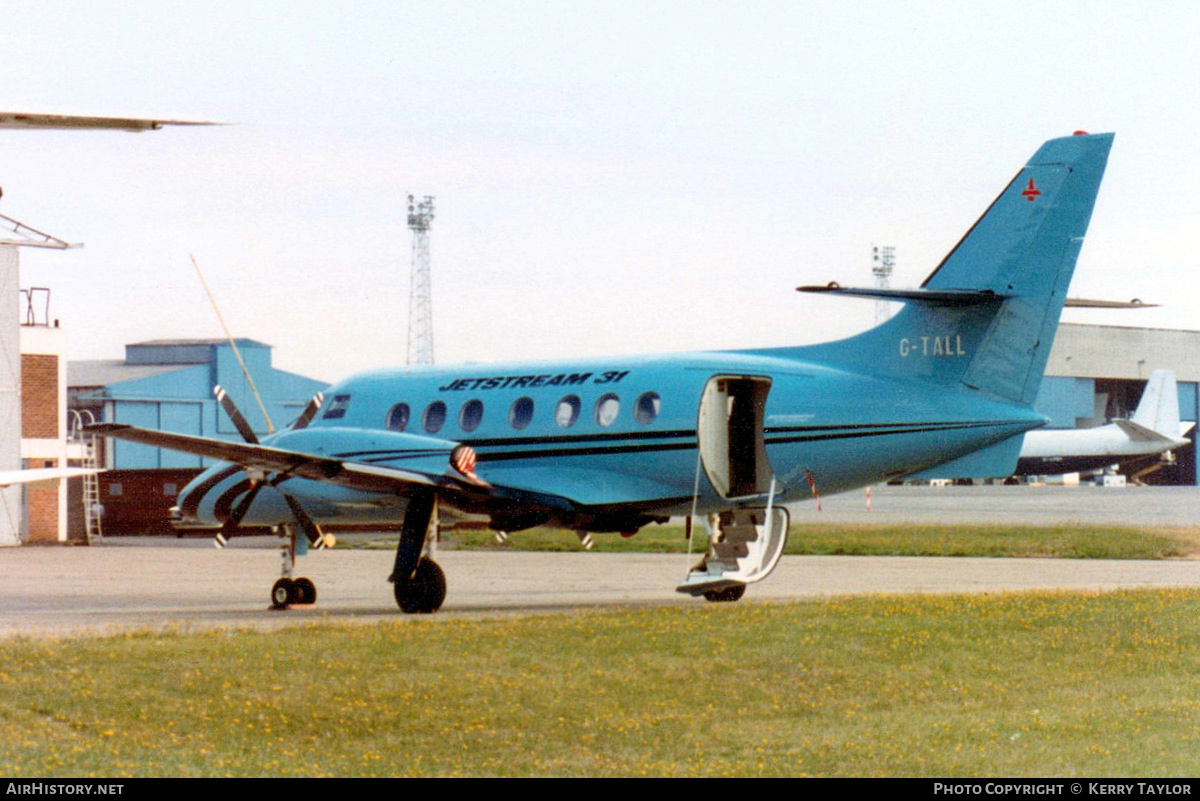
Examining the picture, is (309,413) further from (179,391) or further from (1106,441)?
(1106,441)

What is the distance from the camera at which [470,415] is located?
934 inches

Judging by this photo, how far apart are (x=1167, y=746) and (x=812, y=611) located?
772 cm

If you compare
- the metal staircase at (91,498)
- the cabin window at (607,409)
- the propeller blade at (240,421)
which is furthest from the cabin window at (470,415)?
the metal staircase at (91,498)

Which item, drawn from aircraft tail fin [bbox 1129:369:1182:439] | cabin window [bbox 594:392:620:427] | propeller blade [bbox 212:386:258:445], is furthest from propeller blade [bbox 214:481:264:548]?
aircraft tail fin [bbox 1129:369:1182:439]

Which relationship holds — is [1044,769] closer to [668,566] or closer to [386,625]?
[386,625]

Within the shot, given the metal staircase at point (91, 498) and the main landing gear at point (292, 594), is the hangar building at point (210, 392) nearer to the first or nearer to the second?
the metal staircase at point (91, 498)

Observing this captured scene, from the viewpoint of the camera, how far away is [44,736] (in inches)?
463

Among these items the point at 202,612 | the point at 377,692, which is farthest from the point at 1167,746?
the point at 202,612

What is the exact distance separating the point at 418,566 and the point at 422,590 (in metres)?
0.35

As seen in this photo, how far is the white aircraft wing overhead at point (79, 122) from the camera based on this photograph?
14711 mm

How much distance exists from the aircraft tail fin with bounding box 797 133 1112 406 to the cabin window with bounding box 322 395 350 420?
920cm

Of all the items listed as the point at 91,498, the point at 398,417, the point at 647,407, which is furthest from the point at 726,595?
the point at 91,498

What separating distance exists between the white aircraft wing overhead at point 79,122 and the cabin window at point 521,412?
9147mm

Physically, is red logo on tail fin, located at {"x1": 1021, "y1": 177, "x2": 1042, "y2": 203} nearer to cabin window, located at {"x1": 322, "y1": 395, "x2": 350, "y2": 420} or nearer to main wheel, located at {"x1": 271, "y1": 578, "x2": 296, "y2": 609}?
cabin window, located at {"x1": 322, "y1": 395, "x2": 350, "y2": 420}
